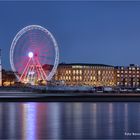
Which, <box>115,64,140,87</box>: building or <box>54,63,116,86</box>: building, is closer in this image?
<box>54,63,116,86</box>: building

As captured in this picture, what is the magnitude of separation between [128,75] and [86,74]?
22405 mm

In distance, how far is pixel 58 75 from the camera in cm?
15375

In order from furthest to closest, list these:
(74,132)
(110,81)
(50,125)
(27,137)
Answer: (110,81), (50,125), (74,132), (27,137)

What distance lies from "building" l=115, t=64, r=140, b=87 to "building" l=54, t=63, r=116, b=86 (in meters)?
4.23

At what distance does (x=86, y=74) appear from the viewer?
521 ft

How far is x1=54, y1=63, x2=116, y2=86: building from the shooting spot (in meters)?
154

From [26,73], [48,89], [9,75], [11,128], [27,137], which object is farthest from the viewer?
[9,75]

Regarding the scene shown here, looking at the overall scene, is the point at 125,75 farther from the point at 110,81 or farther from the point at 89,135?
the point at 89,135

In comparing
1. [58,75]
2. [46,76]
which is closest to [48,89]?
[46,76]

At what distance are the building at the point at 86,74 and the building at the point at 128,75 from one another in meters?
4.23

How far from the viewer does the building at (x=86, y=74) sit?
504 ft

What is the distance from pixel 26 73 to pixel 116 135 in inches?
1873

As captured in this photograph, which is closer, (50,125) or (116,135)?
(116,135)

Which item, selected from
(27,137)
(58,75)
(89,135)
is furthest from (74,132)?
(58,75)
